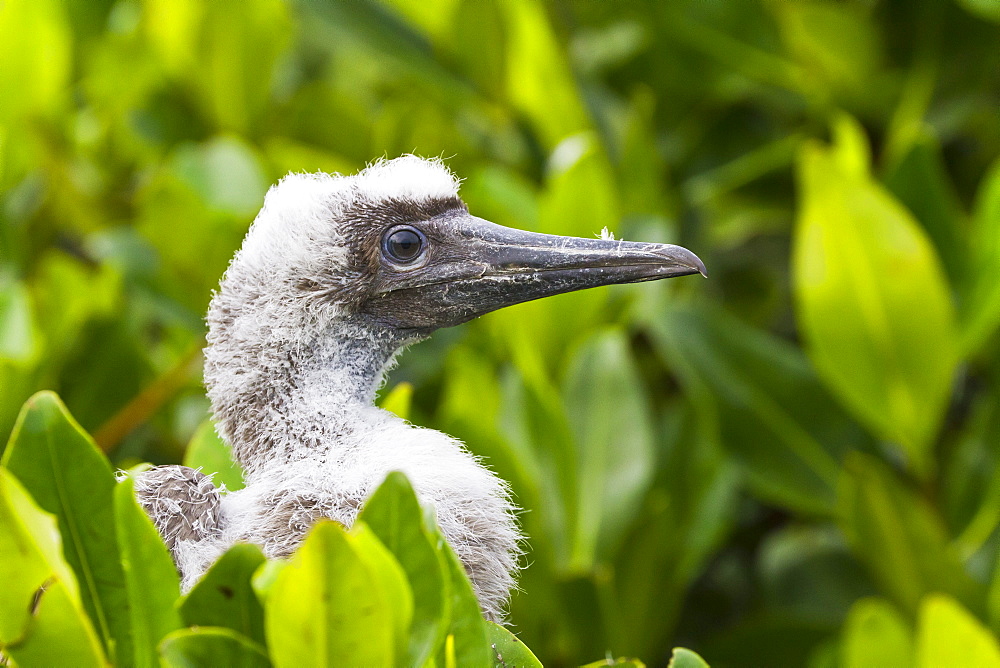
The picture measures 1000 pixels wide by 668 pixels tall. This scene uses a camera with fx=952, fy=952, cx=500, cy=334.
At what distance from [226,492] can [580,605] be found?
26.0 inches

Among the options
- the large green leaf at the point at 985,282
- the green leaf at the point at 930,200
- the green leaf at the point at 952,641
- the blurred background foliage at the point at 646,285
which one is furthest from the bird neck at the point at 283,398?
the green leaf at the point at 930,200

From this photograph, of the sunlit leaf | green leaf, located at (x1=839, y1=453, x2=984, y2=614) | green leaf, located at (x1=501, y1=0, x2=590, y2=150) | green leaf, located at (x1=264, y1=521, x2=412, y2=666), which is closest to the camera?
green leaf, located at (x1=264, y1=521, x2=412, y2=666)

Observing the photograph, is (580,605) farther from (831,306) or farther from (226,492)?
(831,306)

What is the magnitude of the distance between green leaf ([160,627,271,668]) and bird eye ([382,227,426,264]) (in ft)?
2.47

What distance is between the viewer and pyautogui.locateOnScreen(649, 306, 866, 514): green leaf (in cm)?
208

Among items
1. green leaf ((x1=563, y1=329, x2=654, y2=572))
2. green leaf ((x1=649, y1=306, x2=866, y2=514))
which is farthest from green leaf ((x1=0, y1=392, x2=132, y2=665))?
green leaf ((x1=649, y1=306, x2=866, y2=514))

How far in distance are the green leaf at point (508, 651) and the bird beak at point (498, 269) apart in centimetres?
55

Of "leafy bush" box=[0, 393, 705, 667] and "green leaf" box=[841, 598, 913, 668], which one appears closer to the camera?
"leafy bush" box=[0, 393, 705, 667]

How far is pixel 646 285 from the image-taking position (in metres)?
2.25

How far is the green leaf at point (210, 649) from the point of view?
808mm

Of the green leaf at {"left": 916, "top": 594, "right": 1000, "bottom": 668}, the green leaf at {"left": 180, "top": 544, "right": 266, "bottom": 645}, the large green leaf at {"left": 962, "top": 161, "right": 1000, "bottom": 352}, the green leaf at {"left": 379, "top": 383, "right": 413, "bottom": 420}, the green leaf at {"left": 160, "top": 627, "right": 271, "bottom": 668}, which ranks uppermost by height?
the large green leaf at {"left": 962, "top": 161, "right": 1000, "bottom": 352}

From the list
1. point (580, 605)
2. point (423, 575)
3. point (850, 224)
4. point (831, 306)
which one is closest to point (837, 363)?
point (831, 306)

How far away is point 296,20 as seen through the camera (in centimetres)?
268

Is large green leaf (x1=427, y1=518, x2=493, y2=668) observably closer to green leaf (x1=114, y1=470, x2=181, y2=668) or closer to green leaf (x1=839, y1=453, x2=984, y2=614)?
green leaf (x1=114, y1=470, x2=181, y2=668)
